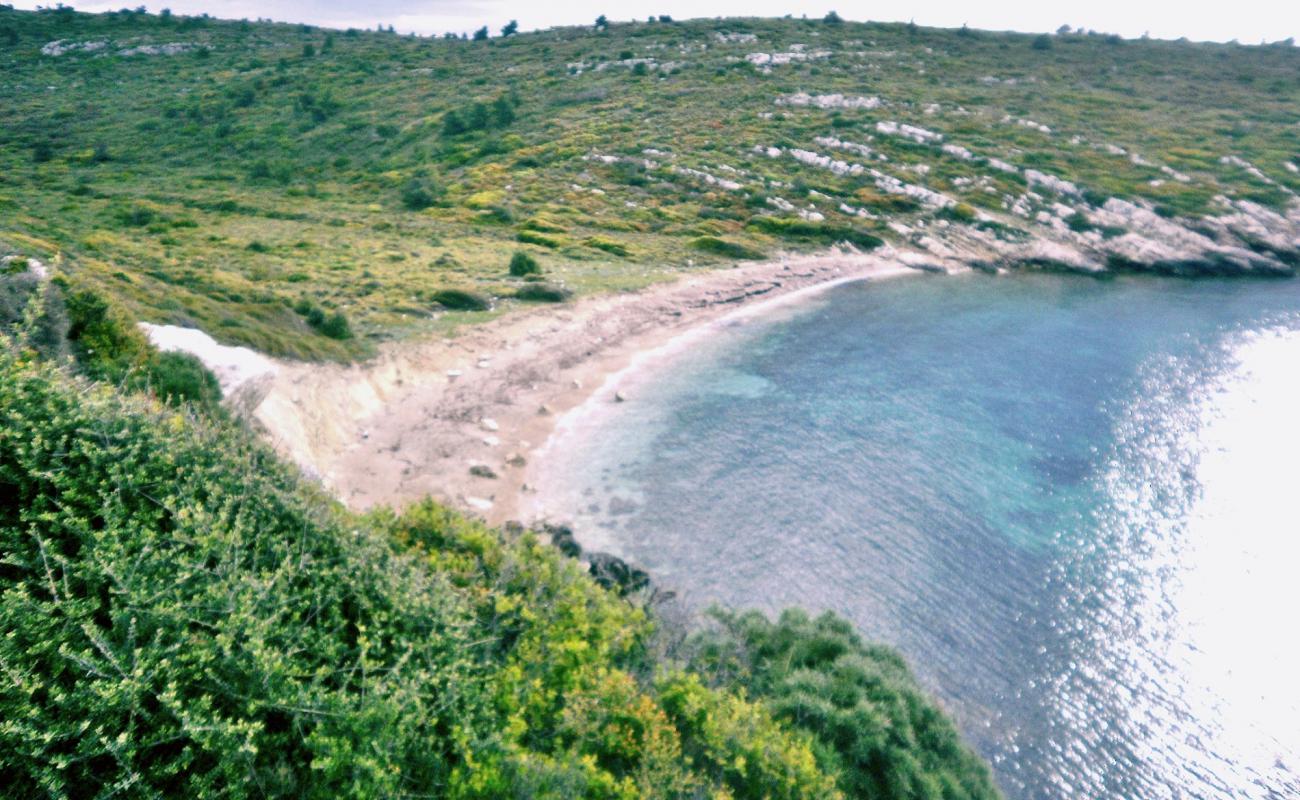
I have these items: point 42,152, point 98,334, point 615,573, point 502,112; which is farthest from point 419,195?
point 615,573

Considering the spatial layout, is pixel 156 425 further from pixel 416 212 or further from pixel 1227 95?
pixel 1227 95

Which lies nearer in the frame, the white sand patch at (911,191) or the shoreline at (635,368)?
the shoreline at (635,368)

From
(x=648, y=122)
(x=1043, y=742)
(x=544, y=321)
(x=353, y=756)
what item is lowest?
(x=1043, y=742)

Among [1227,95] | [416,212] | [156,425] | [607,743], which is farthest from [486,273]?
[1227,95]

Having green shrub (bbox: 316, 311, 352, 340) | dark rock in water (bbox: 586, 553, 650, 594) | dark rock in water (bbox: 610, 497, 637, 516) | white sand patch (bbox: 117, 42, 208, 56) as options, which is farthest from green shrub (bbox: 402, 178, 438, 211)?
white sand patch (bbox: 117, 42, 208, 56)

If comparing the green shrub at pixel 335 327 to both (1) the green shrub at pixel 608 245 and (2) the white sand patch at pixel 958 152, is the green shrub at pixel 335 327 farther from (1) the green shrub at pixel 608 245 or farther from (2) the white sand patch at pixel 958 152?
(2) the white sand patch at pixel 958 152

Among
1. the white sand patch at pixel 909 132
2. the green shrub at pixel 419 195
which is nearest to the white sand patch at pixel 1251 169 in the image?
the white sand patch at pixel 909 132

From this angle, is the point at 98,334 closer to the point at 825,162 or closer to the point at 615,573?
the point at 615,573
